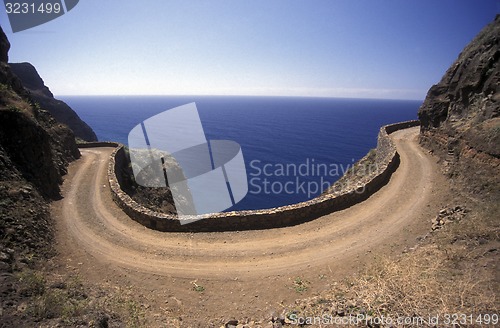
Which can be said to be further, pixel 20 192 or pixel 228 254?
pixel 20 192

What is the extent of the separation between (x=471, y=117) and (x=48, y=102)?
75604 mm

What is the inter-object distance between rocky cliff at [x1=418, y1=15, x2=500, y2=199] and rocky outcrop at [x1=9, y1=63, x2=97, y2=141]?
212 feet

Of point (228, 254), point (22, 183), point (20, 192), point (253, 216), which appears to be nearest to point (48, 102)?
point (22, 183)

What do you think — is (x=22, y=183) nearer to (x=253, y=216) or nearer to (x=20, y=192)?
(x=20, y=192)

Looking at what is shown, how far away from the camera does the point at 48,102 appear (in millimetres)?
63156

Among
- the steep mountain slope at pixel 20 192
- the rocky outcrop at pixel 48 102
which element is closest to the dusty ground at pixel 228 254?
the steep mountain slope at pixel 20 192

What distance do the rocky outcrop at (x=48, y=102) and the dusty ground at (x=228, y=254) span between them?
50.8m

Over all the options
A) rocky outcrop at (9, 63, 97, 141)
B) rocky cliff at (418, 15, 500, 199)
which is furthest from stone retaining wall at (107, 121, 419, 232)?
rocky outcrop at (9, 63, 97, 141)

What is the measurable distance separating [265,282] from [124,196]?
12.3 m

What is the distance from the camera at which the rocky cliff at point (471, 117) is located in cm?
1677

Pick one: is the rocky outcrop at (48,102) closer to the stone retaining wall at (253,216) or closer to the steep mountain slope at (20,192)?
the steep mountain slope at (20,192)

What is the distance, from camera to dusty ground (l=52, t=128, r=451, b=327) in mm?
11039

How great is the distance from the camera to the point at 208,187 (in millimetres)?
68000

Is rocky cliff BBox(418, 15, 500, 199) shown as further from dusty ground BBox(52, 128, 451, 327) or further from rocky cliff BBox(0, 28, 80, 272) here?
rocky cliff BBox(0, 28, 80, 272)
